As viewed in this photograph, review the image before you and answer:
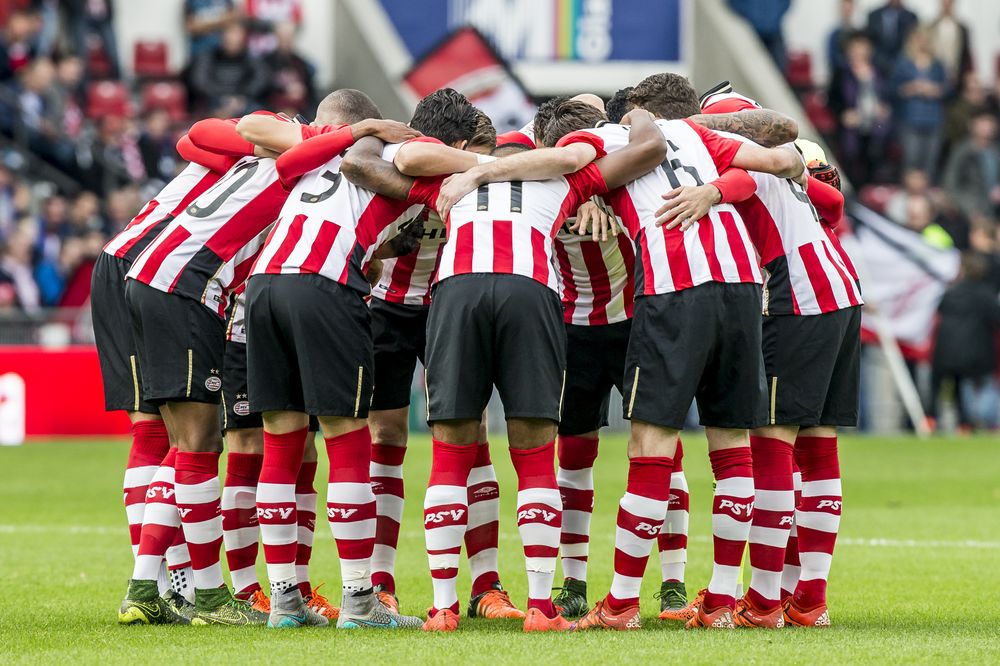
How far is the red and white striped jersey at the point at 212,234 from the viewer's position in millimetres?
6523

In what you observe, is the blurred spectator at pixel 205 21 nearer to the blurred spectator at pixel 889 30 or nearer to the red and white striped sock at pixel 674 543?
the blurred spectator at pixel 889 30

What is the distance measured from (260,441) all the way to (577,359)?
57.7 inches

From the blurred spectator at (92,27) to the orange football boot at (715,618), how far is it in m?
18.1

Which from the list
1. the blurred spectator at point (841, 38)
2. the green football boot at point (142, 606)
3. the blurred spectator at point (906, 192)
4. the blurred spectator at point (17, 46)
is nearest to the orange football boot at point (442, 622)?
the green football boot at point (142, 606)

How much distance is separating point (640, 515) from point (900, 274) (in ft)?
45.5

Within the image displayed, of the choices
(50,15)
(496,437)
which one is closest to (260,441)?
(496,437)

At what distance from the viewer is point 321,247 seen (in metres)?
6.15

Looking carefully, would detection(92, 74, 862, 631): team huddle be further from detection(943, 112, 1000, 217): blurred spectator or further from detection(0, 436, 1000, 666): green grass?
detection(943, 112, 1000, 217): blurred spectator

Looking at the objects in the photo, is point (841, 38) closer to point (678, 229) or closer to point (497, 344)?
point (678, 229)

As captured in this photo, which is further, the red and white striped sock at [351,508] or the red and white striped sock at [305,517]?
the red and white striped sock at [305,517]

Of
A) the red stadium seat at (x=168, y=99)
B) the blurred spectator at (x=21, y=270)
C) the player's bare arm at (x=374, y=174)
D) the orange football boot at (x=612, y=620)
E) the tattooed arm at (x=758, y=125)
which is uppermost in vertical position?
the tattooed arm at (x=758, y=125)

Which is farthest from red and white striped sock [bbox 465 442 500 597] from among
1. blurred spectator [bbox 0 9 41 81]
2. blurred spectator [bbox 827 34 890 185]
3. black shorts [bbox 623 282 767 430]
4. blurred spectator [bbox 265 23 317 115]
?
blurred spectator [bbox 827 34 890 185]

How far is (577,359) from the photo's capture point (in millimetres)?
6980

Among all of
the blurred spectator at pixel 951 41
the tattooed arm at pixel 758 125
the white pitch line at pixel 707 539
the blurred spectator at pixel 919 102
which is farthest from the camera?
the blurred spectator at pixel 951 41
